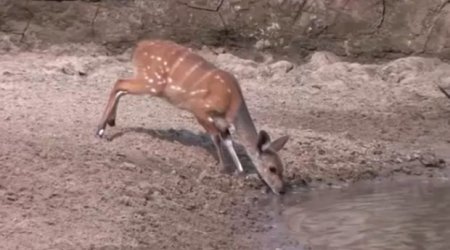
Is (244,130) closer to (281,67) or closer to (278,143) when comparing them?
(278,143)

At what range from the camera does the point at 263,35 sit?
1076 centimetres

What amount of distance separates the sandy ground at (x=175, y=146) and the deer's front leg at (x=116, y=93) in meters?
0.08

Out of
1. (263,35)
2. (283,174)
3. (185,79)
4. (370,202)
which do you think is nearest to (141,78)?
(185,79)

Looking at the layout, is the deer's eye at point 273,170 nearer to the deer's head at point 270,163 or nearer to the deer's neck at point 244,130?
the deer's head at point 270,163

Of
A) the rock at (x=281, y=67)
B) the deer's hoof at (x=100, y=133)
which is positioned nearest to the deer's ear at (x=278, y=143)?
the deer's hoof at (x=100, y=133)

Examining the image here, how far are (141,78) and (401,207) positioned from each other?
1.99m

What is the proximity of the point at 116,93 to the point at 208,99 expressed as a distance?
0.74m

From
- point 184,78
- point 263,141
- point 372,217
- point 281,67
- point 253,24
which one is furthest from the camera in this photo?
point 253,24

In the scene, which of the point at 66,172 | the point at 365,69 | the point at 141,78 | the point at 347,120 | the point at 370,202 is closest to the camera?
the point at 66,172

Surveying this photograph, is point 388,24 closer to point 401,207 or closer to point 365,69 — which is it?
point 365,69

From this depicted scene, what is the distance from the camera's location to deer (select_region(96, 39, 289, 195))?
24.7ft

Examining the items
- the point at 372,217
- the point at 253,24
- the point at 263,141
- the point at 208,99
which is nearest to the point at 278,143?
the point at 263,141

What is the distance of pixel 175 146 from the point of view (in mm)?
7812

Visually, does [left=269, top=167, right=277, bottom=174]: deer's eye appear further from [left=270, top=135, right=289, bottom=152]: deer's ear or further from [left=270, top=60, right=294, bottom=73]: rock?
[left=270, top=60, right=294, bottom=73]: rock
